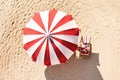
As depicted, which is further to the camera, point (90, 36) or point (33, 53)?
point (90, 36)

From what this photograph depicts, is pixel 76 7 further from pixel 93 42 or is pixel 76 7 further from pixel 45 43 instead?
pixel 45 43

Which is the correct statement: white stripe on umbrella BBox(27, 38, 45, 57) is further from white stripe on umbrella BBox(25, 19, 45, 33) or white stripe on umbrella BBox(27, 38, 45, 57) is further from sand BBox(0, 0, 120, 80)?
sand BBox(0, 0, 120, 80)

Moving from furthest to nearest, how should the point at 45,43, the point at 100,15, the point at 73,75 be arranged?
1. the point at 100,15
2. the point at 73,75
3. the point at 45,43

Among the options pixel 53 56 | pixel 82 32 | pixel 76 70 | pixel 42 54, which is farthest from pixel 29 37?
pixel 82 32

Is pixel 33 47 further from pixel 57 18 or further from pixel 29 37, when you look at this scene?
pixel 57 18

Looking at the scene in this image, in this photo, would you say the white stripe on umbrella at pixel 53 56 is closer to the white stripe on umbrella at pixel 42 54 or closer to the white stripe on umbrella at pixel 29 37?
the white stripe on umbrella at pixel 42 54

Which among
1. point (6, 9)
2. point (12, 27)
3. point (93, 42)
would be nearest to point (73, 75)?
point (93, 42)
